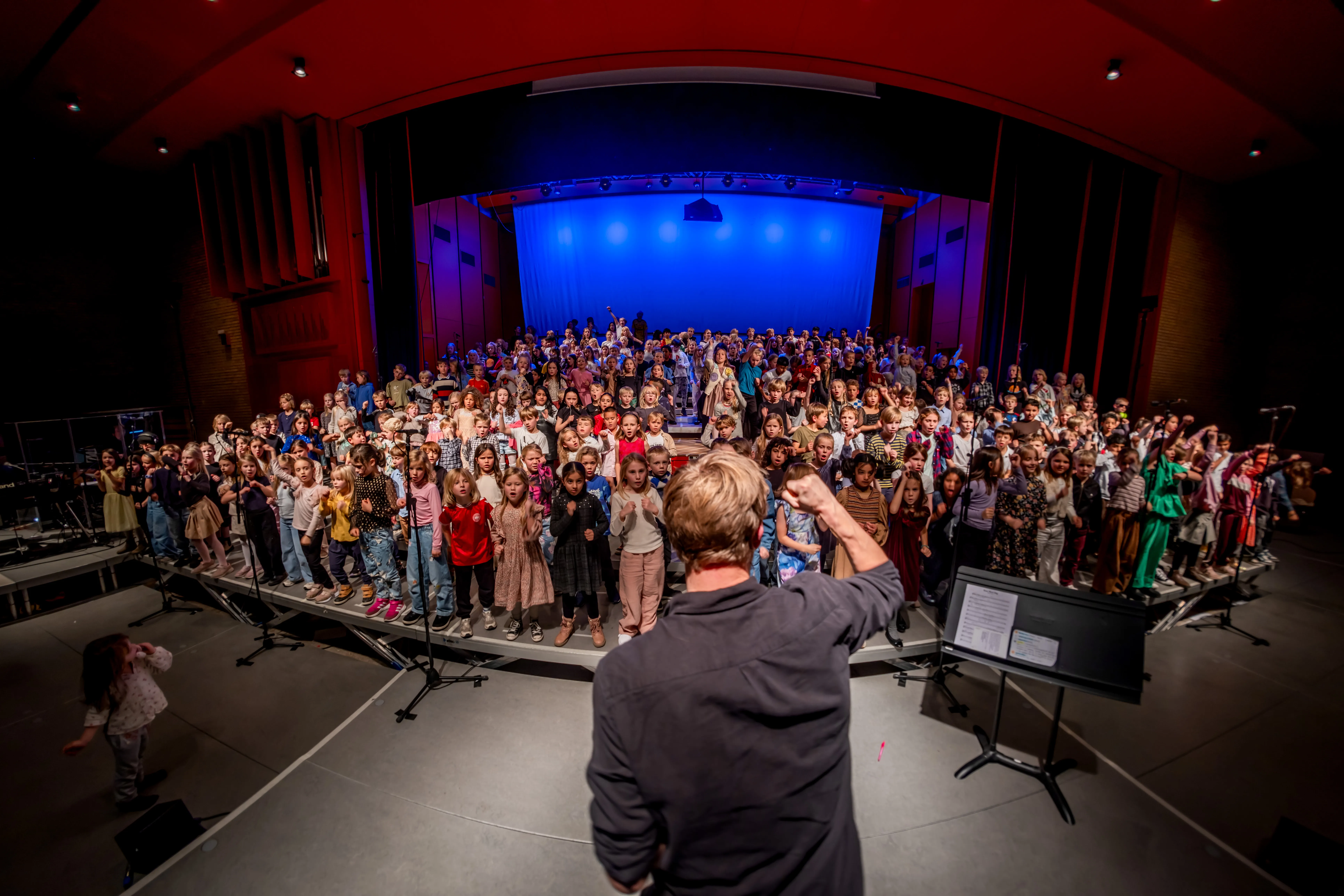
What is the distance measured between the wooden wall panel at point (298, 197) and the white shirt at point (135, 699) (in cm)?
817

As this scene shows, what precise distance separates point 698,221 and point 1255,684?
46.3ft

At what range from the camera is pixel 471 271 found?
50.1 ft

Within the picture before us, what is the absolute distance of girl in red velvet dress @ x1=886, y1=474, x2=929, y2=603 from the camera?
157 inches

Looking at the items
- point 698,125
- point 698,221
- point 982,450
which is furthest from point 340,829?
point 698,221

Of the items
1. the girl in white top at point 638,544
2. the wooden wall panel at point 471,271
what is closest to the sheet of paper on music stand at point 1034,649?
the girl in white top at point 638,544

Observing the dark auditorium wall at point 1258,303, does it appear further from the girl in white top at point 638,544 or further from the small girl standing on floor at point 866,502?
the girl in white top at point 638,544

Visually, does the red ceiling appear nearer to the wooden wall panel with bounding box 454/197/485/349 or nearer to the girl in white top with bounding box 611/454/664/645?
the girl in white top with bounding box 611/454/664/645

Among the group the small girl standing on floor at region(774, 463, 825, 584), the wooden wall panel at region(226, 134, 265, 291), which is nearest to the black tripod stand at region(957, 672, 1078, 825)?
the small girl standing on floor at region(774, 463, 825, 584)

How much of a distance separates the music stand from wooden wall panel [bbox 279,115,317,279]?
438 inches

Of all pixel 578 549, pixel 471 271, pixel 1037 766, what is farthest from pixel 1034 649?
pixel 471 271

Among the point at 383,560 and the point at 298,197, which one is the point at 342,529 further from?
the point at 298,197

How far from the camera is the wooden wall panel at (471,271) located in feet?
48.4

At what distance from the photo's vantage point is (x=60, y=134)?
361 inches

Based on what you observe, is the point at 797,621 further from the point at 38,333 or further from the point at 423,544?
the point at 38,333
